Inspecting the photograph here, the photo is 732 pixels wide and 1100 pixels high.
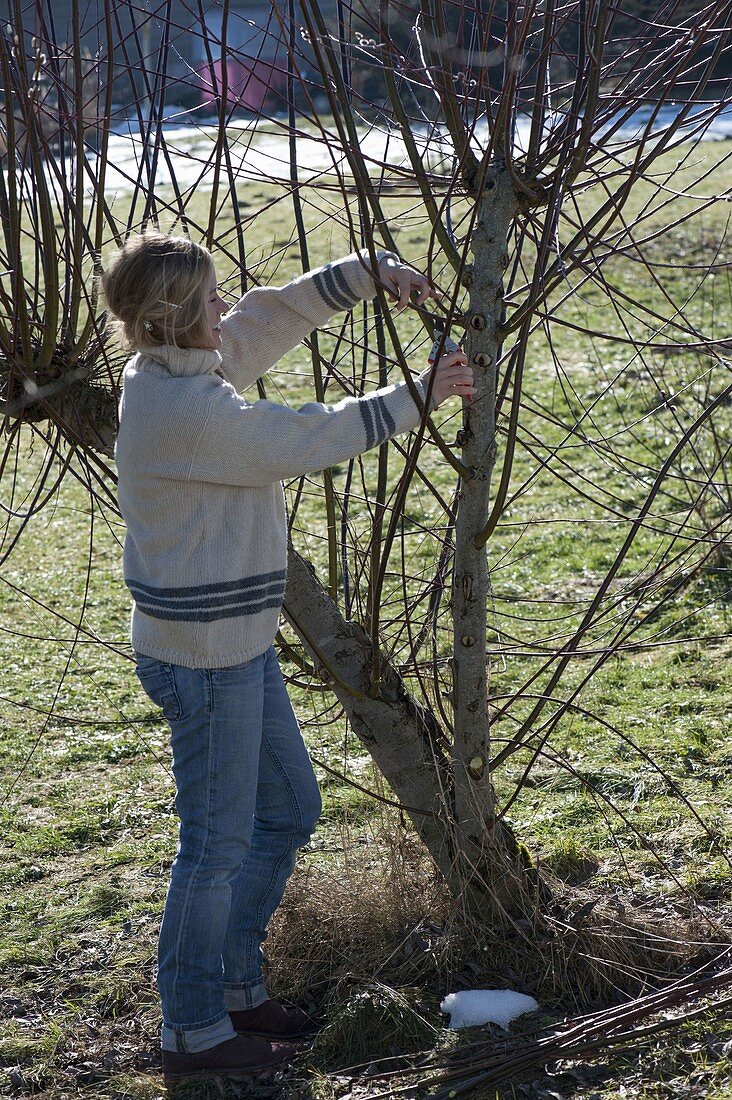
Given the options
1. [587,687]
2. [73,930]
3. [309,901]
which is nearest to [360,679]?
[309,901]

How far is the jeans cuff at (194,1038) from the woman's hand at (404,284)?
1.37m

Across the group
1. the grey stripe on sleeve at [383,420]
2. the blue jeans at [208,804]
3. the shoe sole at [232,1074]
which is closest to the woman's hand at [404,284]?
the grey stripe on sleeve at [383,420]

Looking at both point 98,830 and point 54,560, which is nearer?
point 98,830

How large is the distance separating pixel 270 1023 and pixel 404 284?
1467mm

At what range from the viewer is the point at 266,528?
203 cm

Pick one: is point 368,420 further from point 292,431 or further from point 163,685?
point 163,685

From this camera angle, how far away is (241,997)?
2258 millimetres

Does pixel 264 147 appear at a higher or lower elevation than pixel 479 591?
higher

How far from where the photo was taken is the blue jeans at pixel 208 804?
2010 mm

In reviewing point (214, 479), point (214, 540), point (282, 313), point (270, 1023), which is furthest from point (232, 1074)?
point (282, 313)

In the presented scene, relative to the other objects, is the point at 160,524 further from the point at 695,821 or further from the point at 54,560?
the point at 54,560

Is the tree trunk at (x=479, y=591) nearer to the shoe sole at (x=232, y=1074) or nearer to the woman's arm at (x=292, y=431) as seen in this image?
the woman's arm at (x=292, y=431)

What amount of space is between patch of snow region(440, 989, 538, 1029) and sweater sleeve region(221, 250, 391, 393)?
1291 mm

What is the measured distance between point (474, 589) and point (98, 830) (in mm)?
1636
